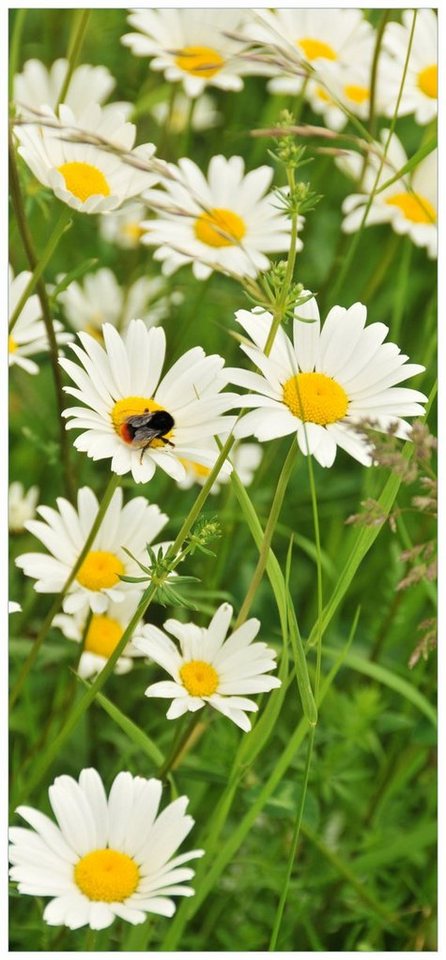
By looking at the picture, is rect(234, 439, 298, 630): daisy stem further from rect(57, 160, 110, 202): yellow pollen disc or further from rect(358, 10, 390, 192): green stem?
rect(358, 10, 390, 192): green stem

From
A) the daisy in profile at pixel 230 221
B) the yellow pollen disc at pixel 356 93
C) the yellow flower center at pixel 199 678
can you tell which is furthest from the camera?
the yellow pollen disc at pixel 356 93

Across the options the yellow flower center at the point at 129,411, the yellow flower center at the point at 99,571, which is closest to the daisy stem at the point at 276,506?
the yellow flower center at the point at 129,411

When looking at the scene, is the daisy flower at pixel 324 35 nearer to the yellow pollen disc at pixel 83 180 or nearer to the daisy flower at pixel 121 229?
the yellow pollen disc at pixel 83 180

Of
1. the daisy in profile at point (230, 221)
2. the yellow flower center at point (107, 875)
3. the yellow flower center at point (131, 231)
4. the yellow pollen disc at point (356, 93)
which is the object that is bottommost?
the yellow flower center at point (107, 875)

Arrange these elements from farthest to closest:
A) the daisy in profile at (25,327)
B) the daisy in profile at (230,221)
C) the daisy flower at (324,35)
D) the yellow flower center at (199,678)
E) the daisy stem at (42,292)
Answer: the daisy flower at (324,35)
the daisy in profile at (230,221)
the daisy in profile at (25,327)
the daisy stem at (42,292)
the yellow flower center at (199,678)

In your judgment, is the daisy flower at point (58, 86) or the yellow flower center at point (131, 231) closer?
the daisy flower at point (58, 86)

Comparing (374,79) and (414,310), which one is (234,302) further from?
(374,79)

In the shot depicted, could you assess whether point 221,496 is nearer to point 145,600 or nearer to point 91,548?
point 91,548
